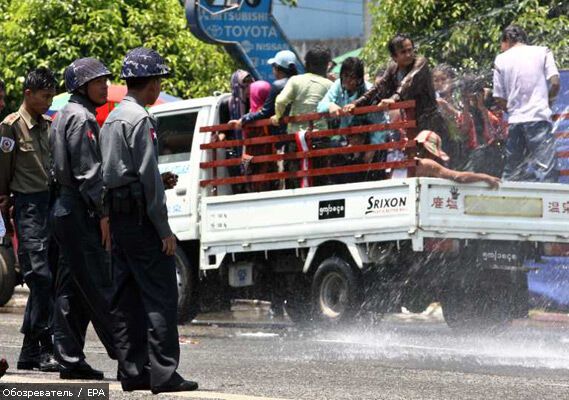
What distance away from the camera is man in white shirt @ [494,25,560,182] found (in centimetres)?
1310

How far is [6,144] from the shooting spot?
31.1 ft

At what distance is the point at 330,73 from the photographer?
47.2ft

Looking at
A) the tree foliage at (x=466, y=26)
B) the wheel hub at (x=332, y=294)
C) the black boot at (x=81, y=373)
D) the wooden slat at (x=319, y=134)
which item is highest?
the tree foliage at (x=466, y=26)

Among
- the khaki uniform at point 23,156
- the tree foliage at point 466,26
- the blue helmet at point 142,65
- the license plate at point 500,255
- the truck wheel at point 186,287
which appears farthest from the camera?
the tree foliage at point 466,26

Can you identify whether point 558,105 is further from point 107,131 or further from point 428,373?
point 107,131

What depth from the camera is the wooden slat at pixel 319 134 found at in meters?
12.3

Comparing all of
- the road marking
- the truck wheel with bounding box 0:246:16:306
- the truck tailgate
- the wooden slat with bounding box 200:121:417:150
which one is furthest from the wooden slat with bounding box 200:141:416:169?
the road marking

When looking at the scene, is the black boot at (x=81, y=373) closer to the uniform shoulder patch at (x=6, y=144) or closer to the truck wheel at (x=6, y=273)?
the uniform shoulder patch at (x=6, y=144)

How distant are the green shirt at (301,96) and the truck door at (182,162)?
1481 millimetres

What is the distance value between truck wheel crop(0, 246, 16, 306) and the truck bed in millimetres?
3135

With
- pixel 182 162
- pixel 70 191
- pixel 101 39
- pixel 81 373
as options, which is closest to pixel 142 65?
pixel 70 191

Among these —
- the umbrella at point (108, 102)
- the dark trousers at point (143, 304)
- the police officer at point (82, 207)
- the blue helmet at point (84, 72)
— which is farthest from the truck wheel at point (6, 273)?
the dark trousers at point (143, 304)

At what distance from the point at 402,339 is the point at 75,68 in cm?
493

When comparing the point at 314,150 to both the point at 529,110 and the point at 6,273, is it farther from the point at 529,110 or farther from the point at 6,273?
the point at 6,273
